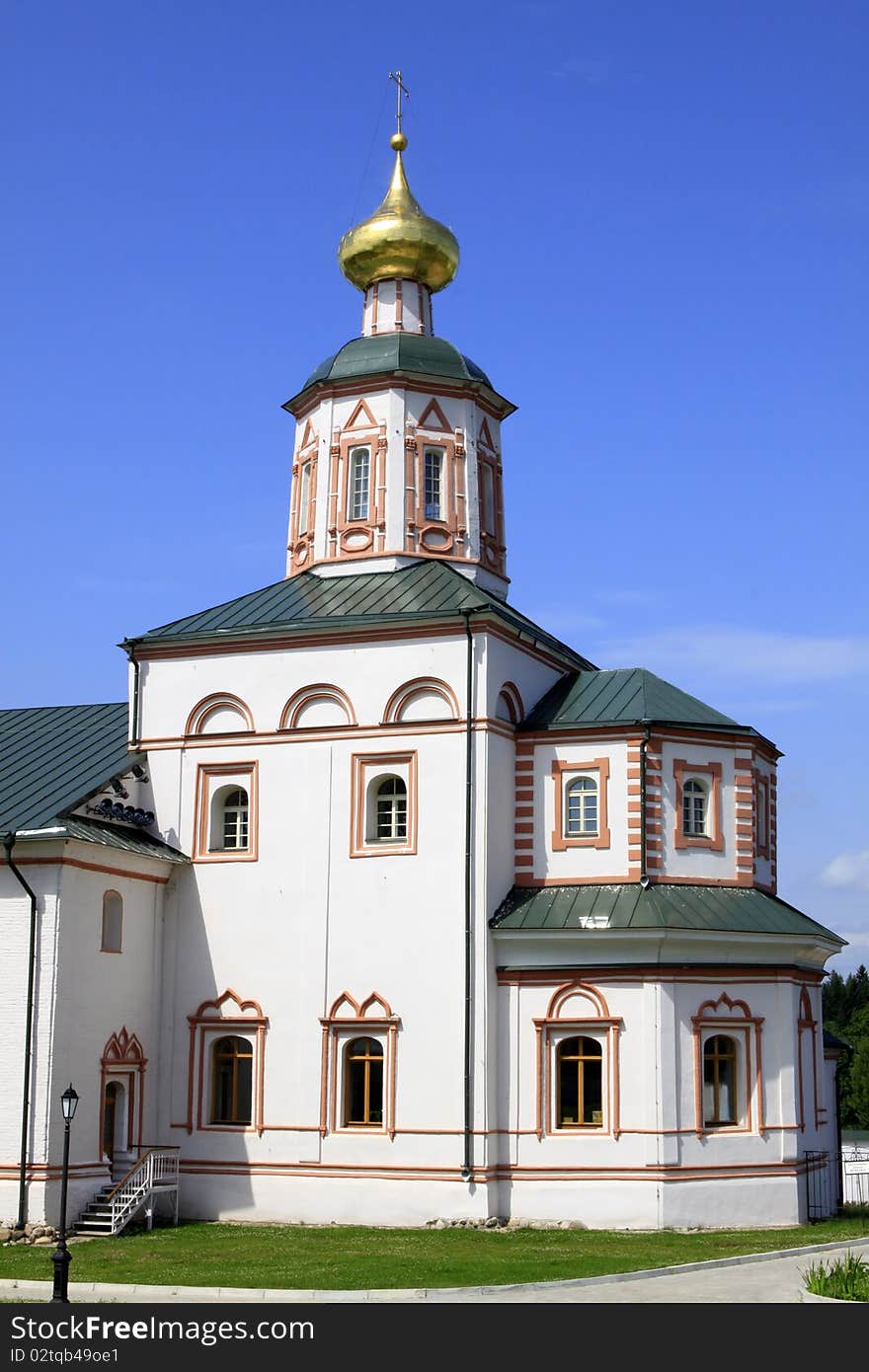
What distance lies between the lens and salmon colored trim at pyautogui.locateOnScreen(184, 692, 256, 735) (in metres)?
29.4

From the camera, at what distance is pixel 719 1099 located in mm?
27234

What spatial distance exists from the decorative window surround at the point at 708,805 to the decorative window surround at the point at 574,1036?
3.22 metres

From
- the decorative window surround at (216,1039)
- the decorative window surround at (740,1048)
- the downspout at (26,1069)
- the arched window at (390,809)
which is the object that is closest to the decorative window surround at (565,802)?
the arched window at (390,809)

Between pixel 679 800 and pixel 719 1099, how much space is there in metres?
5.03

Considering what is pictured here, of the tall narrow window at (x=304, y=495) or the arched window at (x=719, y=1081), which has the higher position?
the tall narrow window at (x=304, y=495)

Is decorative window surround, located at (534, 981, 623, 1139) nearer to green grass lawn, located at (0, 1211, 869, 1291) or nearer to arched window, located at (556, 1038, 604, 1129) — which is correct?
arched window, located at (556, 1038, 604, 1129)

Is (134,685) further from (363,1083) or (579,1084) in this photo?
(579,1084)

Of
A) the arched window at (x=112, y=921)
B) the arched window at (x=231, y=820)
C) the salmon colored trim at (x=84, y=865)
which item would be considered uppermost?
the arched window at (x=231, y=820)

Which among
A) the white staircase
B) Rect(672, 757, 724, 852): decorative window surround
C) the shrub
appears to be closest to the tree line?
Rect(672, 757, 724, 852): decorative window surround

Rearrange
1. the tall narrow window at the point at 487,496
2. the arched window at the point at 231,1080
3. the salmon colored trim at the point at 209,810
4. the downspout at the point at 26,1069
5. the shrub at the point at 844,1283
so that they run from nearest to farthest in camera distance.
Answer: the shrub at the point at 844,1283
the downspout at the point at 26,1069
the arched window at the point at 231,1080
the salmon colored trim at the point at 209,810
the tall narrow window at the point at 487,496

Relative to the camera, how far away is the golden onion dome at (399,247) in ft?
112

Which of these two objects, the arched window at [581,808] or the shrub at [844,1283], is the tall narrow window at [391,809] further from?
the shrub at [844,1283]

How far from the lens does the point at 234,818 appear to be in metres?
29.5

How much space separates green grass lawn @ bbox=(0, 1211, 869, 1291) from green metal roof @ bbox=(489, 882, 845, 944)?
4.74 meters
